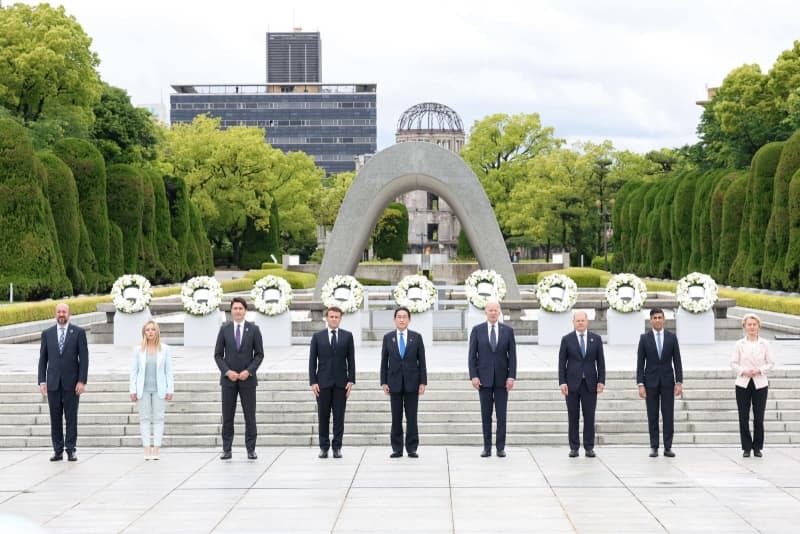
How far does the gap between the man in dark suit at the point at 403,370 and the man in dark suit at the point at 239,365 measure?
1365 millimetres

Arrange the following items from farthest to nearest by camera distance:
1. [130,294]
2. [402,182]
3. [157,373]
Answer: [402,182]
[130,294]
[157,373]

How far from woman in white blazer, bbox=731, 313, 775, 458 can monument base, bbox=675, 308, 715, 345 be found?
8.50 meters

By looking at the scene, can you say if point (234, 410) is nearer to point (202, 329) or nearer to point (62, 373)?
point (62, 373)

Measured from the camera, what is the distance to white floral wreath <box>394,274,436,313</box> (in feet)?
61.9

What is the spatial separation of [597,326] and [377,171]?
7617 mm

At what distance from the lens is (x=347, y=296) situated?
61.8 feet

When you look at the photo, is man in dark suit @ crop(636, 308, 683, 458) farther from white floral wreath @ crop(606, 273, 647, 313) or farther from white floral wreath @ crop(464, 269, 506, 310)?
white floral wreath @ crop(464, 269, 506, 310)

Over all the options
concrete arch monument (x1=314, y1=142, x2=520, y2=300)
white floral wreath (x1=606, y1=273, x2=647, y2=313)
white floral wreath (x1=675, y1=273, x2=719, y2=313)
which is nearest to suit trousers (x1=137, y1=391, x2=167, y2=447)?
white floral wreath (x1=606, y1=273, x2=647, y2=313)

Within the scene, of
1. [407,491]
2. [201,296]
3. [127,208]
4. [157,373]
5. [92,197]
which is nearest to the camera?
[407,491]

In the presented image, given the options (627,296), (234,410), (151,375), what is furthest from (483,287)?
(151,375)

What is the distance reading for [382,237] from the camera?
68.1 metres

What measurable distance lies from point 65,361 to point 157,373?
3.56 feet

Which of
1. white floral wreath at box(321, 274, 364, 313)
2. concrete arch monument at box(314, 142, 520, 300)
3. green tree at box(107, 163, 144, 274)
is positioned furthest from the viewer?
green tree at box(107, 163, 144, 274)

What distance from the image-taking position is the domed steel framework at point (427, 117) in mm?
84875
